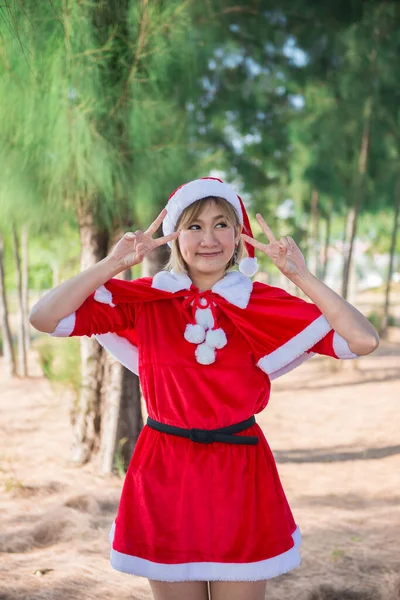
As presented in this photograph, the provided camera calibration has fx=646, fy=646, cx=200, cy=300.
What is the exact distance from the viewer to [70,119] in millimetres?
3822

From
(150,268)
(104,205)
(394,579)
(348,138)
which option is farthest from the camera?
(348,138)

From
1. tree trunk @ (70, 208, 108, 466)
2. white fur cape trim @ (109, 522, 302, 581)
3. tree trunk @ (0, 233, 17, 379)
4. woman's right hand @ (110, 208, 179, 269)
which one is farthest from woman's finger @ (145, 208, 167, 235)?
tree trunk @ (0, 233, 17, 379)

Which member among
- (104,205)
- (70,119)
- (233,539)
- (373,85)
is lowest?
(233,539)

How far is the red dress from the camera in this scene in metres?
1.56

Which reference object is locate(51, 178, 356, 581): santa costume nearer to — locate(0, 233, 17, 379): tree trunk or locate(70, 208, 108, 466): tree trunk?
locate(70, 208, 108, 466): tree trunk

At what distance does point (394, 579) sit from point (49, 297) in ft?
7.26

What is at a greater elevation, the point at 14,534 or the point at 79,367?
the point at 79,367

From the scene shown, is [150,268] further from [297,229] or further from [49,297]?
[297,229]

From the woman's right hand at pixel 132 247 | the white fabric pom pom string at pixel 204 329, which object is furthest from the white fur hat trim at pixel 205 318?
the woman's right hand at pixel 132 247

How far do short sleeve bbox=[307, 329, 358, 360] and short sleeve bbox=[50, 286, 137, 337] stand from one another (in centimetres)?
50

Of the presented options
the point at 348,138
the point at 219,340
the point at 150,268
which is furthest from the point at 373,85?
the point at 219,340

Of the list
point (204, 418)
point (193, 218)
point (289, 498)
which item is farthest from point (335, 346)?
point (289, 498)

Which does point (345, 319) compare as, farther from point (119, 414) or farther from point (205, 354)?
point (119, 414)

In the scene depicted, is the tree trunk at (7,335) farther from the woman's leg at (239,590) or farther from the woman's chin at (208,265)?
the woman's leg at (239,590)
